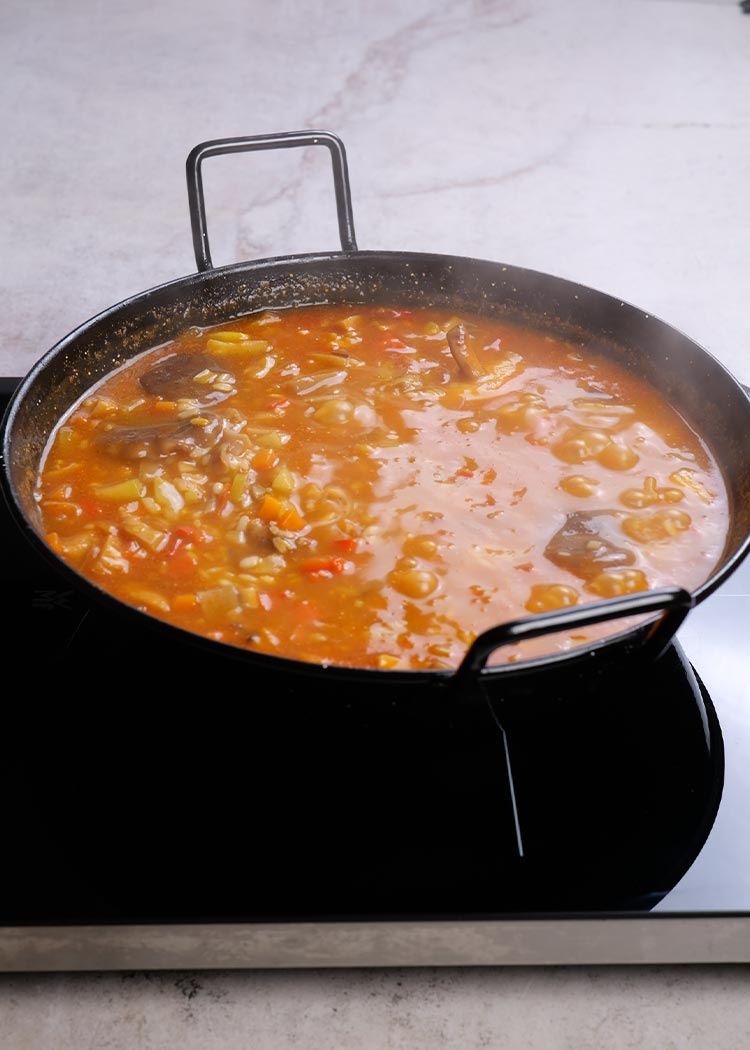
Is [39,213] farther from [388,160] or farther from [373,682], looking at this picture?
[373,682]

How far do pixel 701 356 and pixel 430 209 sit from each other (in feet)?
6.72

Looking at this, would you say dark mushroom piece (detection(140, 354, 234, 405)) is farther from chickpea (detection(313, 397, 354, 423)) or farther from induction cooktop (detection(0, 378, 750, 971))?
induction cooktop (detection(0, 378, 750, 971))

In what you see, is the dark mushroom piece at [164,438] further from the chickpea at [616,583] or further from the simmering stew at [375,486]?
the chickpea at [616,583]

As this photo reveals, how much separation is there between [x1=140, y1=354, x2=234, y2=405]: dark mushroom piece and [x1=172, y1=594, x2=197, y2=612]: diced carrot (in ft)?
2.54

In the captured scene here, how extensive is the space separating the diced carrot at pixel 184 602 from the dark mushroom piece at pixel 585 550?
758 millimetres

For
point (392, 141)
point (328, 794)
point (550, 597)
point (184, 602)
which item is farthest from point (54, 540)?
point (392, 141)

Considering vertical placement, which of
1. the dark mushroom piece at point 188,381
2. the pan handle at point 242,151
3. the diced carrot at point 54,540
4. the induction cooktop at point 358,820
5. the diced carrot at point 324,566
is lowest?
the induction cooktop at point 358,820

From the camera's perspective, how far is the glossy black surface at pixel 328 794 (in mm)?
1977

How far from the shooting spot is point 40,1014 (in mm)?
1982

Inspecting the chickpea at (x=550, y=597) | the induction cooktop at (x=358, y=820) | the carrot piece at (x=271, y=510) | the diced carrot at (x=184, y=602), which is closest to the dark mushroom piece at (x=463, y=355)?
the carrot piece at (x=271, y=510)

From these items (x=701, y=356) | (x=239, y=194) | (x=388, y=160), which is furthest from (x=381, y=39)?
(x=701, y=356)

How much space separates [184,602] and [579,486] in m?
0.96

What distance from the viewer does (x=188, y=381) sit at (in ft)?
9.77

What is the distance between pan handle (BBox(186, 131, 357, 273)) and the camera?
2.93 meters
